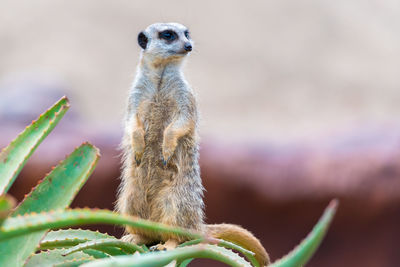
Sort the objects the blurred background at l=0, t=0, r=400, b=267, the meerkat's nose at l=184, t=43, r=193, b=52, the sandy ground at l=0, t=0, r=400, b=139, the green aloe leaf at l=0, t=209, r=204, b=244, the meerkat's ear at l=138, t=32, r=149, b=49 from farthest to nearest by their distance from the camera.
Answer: the sandy ground at l=0, t=0, r=400, b=139
the blurred background at l=0, t=0, r=400, b=267
the meerkat's ear at l=138, t=32, r=149, b=49
the meerkat's nose at l=184, t=43, r=193, b=52
the green aloe leaf at l=0, t=209, r=204, b=244

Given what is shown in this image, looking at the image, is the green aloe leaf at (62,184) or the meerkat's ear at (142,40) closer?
the green aloe leaf at (62,184)

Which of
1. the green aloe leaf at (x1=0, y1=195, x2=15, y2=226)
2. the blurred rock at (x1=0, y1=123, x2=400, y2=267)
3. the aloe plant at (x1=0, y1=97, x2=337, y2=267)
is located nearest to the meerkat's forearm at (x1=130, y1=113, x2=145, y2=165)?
the aloe plant at (x1=0, y1=97, x2=337, y2=267)

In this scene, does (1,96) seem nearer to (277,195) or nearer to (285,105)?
(277,195)

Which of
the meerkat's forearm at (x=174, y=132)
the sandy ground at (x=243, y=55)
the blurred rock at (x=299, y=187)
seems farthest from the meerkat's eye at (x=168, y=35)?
the sandy ground at (x=243, y=55)

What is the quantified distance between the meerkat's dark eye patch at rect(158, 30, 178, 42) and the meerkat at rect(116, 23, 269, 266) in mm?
65

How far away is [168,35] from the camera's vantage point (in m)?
1.97

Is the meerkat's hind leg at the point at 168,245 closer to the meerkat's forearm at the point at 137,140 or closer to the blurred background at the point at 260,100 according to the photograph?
the meerkat's forearm at the point at 137,140

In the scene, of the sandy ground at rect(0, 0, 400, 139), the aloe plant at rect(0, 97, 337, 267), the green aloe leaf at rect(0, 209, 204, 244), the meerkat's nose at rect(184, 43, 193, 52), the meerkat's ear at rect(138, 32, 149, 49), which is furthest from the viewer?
the sandy ground at rect(0, 0, 400, 139)

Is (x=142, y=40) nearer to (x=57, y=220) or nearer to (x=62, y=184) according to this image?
(x=62, y=184)

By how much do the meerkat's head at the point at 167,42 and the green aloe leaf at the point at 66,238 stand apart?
776 millimetres

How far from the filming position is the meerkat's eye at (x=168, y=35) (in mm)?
1959

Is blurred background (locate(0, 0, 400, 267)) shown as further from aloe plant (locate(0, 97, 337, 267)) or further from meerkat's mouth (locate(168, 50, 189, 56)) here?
aloe plant (locate(0, 97, 337, 267))

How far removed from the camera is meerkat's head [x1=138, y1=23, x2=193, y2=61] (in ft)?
6.36

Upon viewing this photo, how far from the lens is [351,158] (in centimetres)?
445
